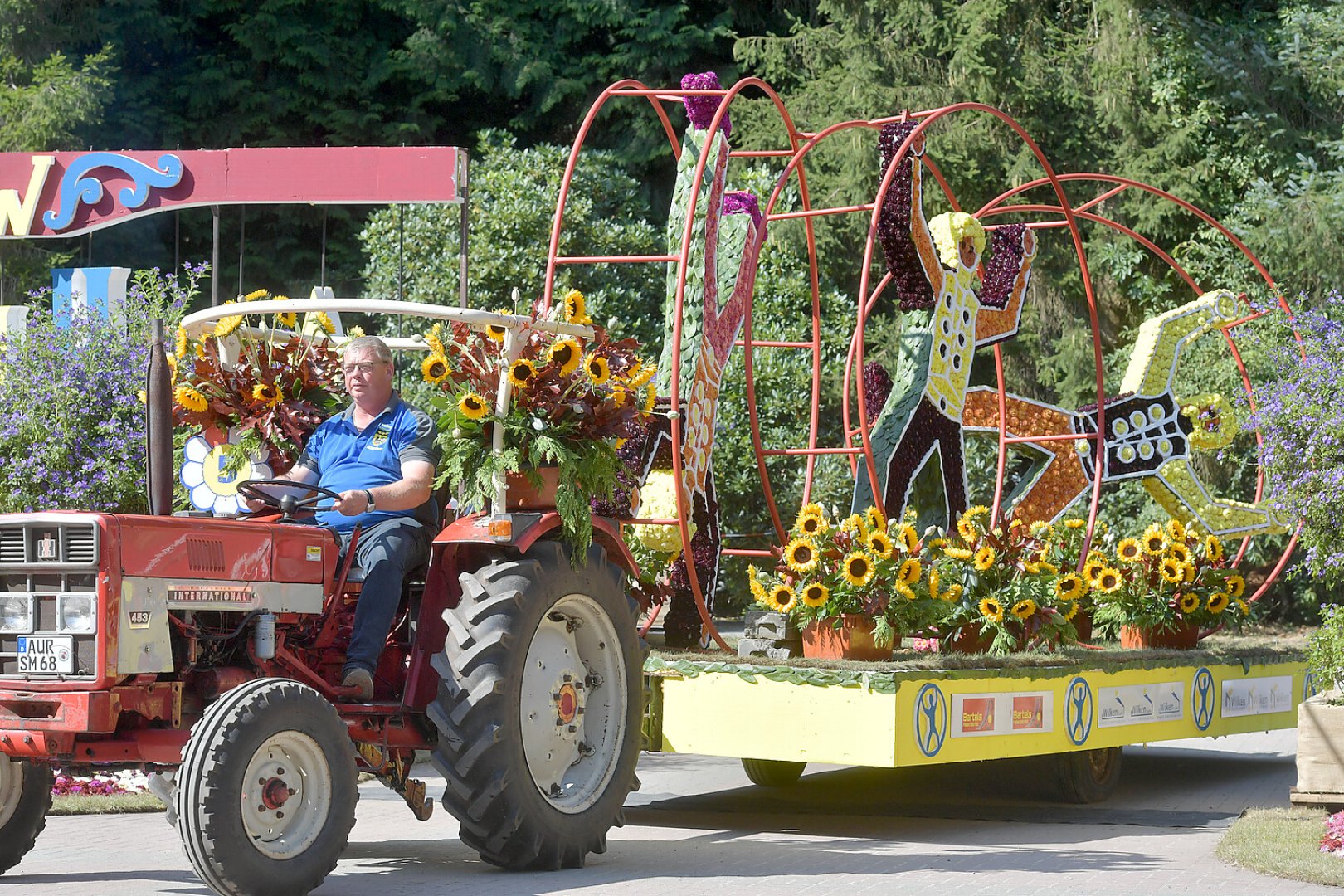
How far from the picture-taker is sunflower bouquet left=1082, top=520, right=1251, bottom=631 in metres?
10.7

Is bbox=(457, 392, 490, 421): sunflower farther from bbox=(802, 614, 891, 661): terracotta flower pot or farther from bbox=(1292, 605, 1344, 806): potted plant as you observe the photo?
bbox=(1292, 605, 1344, 806): potted plant

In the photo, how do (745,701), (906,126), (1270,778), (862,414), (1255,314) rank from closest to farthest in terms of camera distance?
(745,701) < (862,414) < (906,126) < (1270,778) < (1255,314)

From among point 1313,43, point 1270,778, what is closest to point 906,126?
point 1270,778

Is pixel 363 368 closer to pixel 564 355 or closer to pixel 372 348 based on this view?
pixel 372 348

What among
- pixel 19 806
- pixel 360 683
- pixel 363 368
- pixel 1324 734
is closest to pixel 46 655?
pixel 19 806

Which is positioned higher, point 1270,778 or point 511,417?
point 511,417

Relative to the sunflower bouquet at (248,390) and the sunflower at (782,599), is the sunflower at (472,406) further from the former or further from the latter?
the sunflower at (782,599)

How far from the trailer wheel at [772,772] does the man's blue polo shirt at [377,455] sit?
3660 mm

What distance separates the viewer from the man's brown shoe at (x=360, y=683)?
6484 millimetres

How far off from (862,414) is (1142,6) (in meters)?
12.8

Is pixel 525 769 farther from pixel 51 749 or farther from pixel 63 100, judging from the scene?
pixel 63 100

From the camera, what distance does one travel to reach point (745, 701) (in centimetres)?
806

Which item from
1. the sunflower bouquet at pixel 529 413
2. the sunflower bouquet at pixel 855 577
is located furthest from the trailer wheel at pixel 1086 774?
the sunflower bouquet at pixel 529 413

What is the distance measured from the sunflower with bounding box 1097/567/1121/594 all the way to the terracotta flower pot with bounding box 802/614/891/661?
8.11 feet
